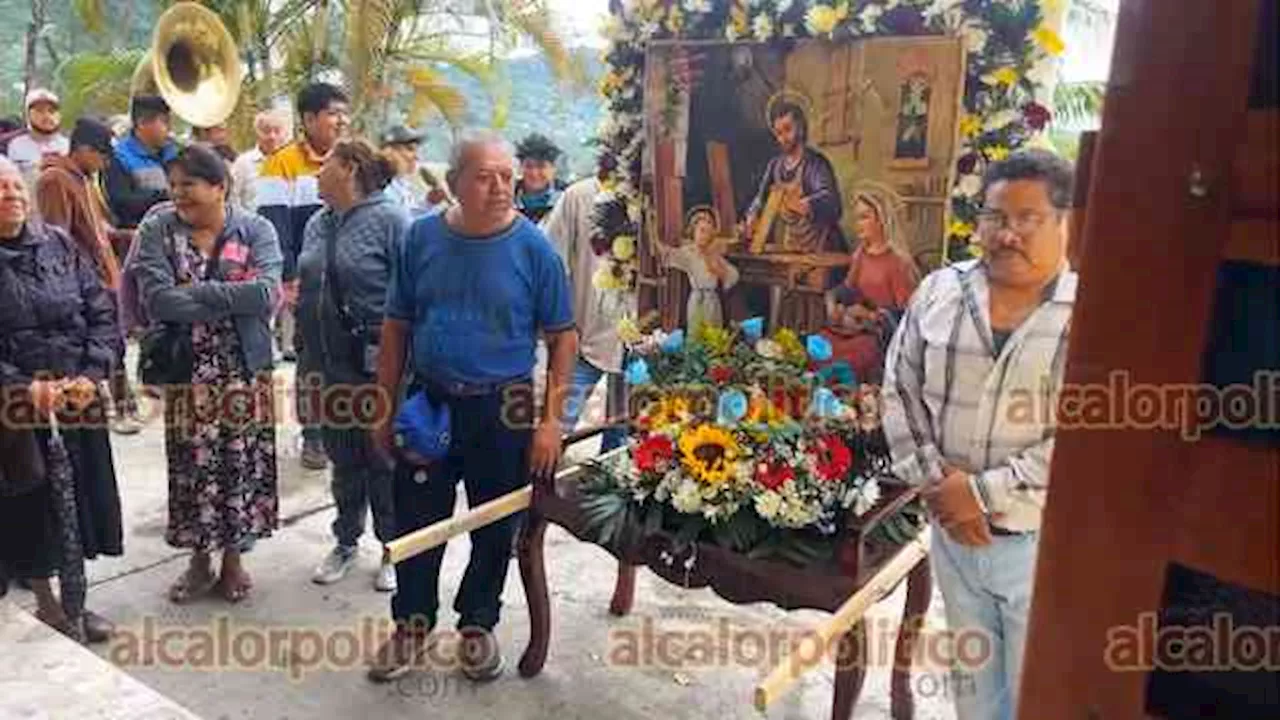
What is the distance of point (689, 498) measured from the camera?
2.85m

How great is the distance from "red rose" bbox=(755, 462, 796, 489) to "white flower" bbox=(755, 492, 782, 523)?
3 cm

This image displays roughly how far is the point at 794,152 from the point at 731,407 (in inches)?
31.0

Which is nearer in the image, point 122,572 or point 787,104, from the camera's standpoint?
point 787,104

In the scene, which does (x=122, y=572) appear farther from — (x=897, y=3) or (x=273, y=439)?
(x=897, y=3)

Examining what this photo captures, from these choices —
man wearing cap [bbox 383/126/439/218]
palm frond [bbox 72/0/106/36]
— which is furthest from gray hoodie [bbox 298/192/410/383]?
palm frond [bbox 72/0/106/36]

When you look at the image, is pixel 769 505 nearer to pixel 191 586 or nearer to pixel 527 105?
pixel 191 586

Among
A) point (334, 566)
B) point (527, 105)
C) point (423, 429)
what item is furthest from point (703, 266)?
point (527, 105)

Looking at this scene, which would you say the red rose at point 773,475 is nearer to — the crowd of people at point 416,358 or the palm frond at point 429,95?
the crowd of people at point 416,358

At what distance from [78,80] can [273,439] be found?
327 inches

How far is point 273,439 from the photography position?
3.93 m

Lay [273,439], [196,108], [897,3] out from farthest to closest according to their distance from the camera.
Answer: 1. [196,108]
2. [273,439]
3. [897,3]

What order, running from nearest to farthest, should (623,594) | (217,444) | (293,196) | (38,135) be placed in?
1. (217,444)
2. (623,594)
3. (293,196)
4. (38,135)

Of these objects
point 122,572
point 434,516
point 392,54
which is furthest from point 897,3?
point 392,54

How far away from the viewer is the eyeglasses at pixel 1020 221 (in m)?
2.21
